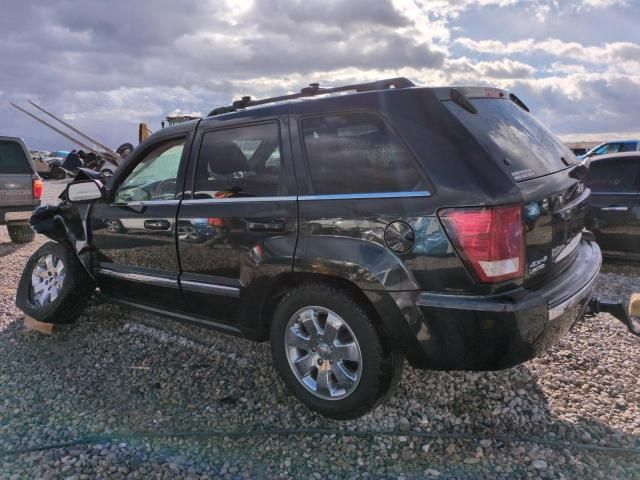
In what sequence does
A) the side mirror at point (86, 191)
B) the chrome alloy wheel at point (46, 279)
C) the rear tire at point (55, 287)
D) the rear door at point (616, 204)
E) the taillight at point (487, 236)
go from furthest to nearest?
the rear door at point (616, 204) < the chrome alloy wheel at point (46, 279) < the rear tire at point (55, 287) < the side mirror at point (86, 191) < the taillight at point (487, 236)

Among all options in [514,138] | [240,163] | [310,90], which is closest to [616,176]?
[514,138]

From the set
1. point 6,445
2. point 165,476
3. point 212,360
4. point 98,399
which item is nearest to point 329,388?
point 165,476

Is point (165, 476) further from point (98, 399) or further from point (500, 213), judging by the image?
point (500, 213)

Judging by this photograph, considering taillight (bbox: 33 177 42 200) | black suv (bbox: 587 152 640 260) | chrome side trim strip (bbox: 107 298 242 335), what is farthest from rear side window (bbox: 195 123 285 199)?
taillight (bbox: 33 177 42 200)

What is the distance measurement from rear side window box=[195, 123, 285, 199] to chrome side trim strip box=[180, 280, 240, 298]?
57 centimetres

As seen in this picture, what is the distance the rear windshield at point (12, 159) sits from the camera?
8.16 m

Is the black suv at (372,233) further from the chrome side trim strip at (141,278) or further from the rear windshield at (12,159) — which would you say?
the rear windshield at (12,159)

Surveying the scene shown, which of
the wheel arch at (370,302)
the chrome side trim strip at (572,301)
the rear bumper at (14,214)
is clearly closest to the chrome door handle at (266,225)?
the wheel arch at (370,302)

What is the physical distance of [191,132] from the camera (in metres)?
3.52

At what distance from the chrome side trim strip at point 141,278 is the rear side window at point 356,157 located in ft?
4.70

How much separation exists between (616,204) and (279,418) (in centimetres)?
483

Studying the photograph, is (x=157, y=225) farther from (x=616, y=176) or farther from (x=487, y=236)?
(x=616, y=176)

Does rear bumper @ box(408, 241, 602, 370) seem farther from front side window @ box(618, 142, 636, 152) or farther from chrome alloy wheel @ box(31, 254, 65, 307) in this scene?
front side window @ box(618, 142, 636, 152)

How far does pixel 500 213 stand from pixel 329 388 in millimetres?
1339
